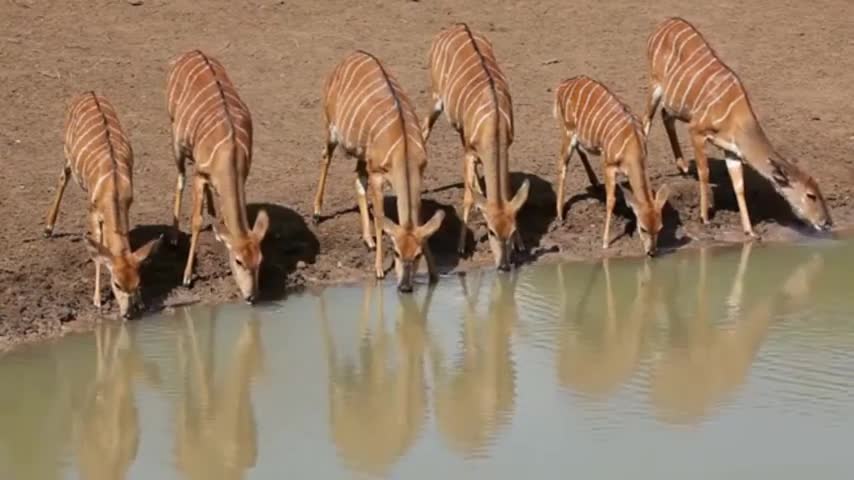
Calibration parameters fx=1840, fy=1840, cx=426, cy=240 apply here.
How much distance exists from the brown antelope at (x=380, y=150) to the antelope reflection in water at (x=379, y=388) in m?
0.33

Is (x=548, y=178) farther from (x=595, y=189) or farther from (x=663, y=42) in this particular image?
(x=663, y=42)

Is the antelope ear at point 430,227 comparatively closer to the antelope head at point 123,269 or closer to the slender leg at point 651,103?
the antelope head at point 123,269

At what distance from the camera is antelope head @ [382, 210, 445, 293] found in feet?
34.8

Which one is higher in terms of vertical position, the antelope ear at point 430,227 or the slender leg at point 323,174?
the slender leg at point 323,174

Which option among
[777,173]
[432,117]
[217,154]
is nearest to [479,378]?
[217,154]

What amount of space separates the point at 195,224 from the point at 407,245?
1.23m

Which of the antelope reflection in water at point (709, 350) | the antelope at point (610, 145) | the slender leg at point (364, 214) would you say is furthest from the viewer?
the antelope at point (610, 145)

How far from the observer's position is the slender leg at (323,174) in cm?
1158

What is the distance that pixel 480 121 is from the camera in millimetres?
11500

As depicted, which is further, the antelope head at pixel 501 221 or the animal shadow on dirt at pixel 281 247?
the antelope head at pixel 501 221

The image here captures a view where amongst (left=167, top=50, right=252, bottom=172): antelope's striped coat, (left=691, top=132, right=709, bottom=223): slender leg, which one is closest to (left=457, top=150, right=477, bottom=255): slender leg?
(left=167, top=50, right=252, bottom=172): antelope's striped coat

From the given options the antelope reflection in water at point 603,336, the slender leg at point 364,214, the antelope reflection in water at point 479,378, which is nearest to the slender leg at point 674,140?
the antelope reflection in water at point 603,336

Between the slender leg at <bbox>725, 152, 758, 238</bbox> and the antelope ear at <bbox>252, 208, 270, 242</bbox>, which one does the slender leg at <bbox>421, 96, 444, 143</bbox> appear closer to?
the slender leg at <bbox>725, 152, 758, 238</bbox>

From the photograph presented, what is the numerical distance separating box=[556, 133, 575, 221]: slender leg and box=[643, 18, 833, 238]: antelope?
0.74 m
